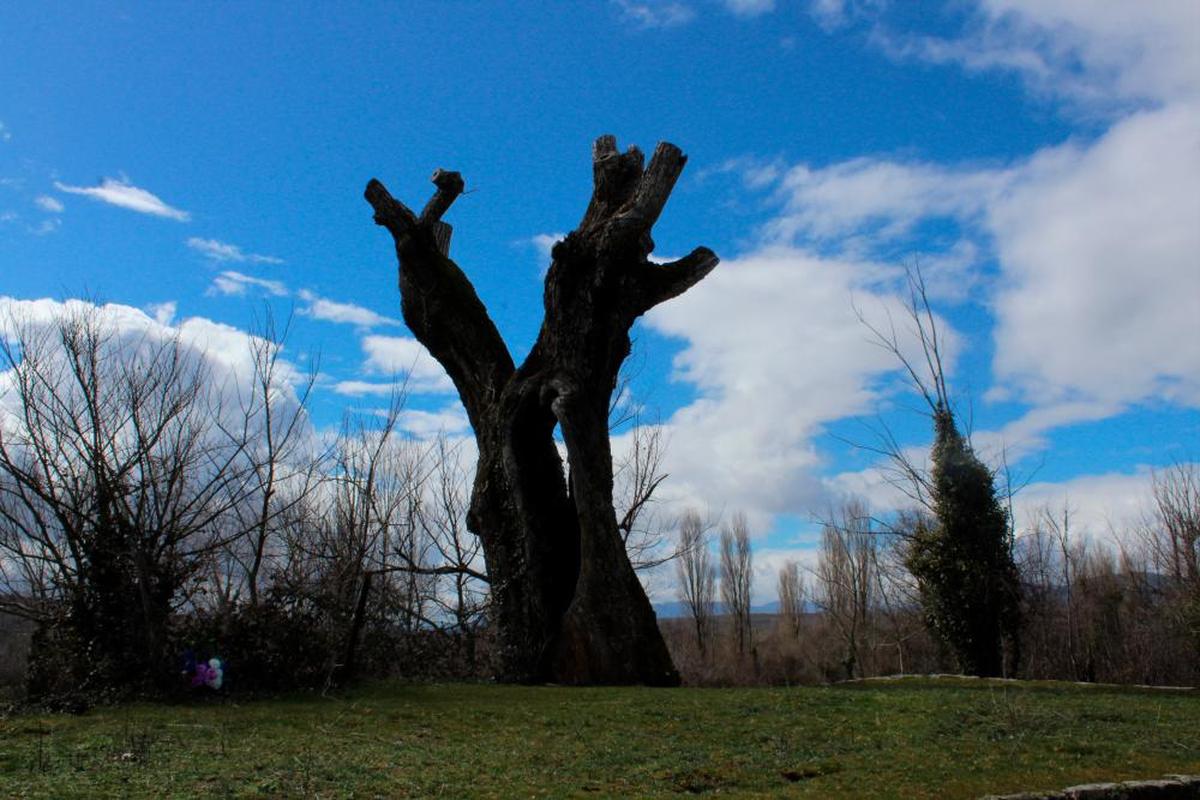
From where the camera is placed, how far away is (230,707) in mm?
10148

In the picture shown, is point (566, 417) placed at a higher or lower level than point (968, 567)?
higher

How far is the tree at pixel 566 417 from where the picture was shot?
42.4 feet

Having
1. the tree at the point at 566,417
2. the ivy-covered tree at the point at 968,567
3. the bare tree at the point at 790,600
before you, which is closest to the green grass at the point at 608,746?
the tree at the point at 566,417

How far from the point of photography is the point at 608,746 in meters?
7.43

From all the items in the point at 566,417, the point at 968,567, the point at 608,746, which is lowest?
the point at 608,746

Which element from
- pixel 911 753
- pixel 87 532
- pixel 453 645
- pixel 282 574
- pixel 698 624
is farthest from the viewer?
pixel 698 624

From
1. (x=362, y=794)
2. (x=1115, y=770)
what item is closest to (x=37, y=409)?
(x=362, y=794)

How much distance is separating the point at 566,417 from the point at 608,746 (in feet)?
21.8

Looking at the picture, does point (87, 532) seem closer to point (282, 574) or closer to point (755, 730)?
point (282, 574)

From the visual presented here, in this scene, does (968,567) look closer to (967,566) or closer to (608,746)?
(967,566)

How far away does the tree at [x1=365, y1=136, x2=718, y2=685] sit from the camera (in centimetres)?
1293

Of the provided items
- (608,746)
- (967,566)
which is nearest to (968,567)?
(967,566)

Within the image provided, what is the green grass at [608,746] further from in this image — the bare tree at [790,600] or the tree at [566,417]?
the bare tree at [790,600]

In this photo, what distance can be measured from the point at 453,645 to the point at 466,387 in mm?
4690
